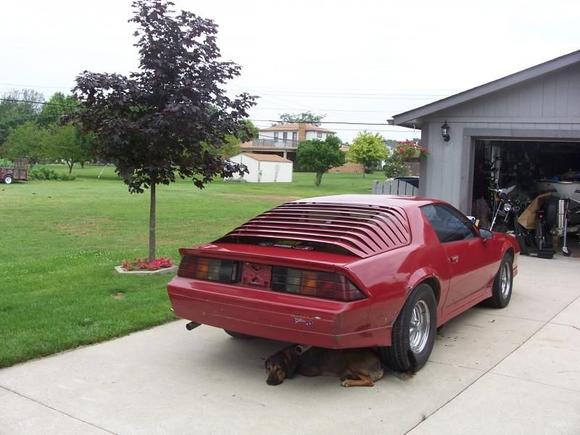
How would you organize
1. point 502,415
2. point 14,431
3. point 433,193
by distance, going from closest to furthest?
point 14,431 → point 502,415 → point 433,193

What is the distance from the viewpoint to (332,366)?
485 centimetres

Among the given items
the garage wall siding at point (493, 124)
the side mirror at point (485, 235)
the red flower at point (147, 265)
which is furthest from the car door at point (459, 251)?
the garage wall siding at point (493, 124)

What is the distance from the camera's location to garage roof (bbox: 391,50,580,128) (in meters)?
11.3

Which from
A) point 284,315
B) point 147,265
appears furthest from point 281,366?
point 147,265

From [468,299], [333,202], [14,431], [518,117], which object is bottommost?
[14,431]

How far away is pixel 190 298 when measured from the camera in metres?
4.90

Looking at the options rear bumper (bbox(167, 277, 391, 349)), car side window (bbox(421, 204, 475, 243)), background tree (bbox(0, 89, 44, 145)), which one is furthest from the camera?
background tree (bbox(0, 89, 44, 145))

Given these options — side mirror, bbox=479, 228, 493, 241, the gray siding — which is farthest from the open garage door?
side mirror, bbox=479, 228, 493, 241

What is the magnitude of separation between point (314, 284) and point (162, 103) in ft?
16.4

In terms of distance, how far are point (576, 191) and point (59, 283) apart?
1031 cm

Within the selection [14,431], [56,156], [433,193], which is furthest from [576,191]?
[56,156]

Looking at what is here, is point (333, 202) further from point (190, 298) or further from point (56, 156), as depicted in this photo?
point (56, 156)

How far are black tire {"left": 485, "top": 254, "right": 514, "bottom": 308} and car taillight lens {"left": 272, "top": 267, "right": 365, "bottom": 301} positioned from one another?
323 cm

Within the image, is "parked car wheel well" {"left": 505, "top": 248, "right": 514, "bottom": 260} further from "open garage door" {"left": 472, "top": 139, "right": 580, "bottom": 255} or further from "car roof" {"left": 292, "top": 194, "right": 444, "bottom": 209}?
"open garage door" {"left": 472, "top": 139, "right": 580, "bottom": 255}
